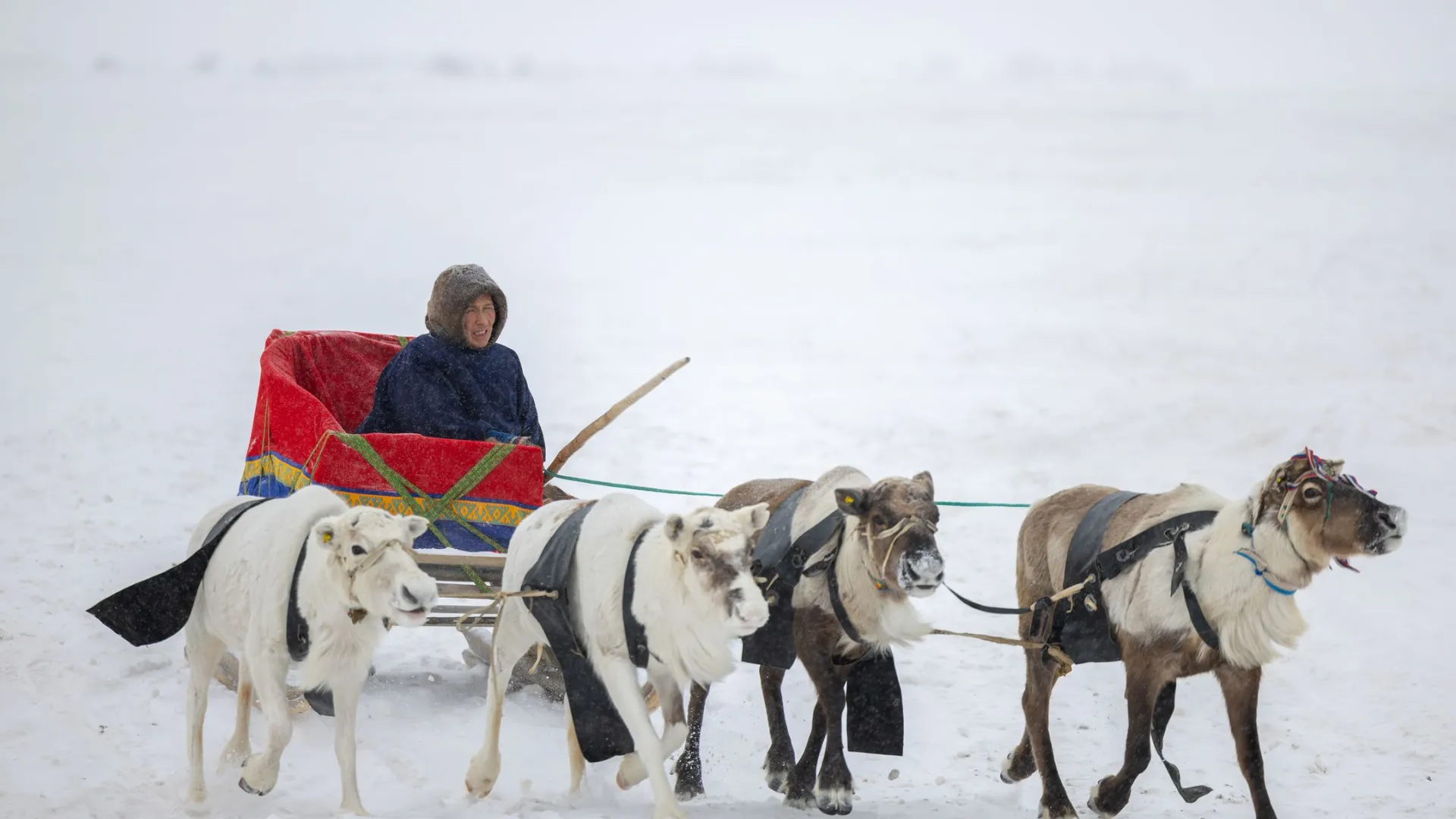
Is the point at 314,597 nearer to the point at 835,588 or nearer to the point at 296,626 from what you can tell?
the point at 296,626

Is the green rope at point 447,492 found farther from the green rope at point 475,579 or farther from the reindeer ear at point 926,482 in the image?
the reindeer ear at point 926,482

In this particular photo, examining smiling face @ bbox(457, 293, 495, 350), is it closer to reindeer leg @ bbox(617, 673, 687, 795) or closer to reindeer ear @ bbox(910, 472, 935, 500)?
reindeer leg @ bbox(617, 673, 687, 795)

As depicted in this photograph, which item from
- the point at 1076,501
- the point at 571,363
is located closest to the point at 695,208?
the point at 571,363

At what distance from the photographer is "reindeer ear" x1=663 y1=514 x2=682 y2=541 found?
434 centimetres

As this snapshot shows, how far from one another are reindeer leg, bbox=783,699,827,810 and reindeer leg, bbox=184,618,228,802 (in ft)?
7.50

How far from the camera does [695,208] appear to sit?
18922 mm

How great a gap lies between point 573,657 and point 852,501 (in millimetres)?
1156

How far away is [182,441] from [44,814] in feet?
24.8

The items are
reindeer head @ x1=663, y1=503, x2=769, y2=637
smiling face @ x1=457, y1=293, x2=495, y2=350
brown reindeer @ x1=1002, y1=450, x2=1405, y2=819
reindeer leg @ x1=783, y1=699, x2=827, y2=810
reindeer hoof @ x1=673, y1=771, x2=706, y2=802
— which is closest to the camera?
reindeer head @ x1=663, y1=503, x2=769, y2=637

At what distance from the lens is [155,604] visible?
4.81 meters

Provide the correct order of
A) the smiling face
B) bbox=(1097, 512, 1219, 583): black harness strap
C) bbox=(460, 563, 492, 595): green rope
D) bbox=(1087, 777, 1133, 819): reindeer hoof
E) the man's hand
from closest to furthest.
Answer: bbox=(1097, 512, 1219, 583): black harness strap → bbox=(1087, 777, 1133, 819): reindeer hoof → bbox=(460, 563, 492, 595): green rope → the man's hand → the smiling face

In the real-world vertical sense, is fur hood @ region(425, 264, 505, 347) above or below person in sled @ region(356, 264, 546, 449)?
above

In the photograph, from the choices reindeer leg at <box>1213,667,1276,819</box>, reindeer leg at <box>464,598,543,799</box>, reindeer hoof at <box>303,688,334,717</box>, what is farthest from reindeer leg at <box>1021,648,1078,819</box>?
reindeer hoof at <box>303,688,334,717</box>

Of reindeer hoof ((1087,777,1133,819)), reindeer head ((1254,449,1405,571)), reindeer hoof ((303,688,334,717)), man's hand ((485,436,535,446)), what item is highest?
reindeer head ((1254,449,1405,571))
